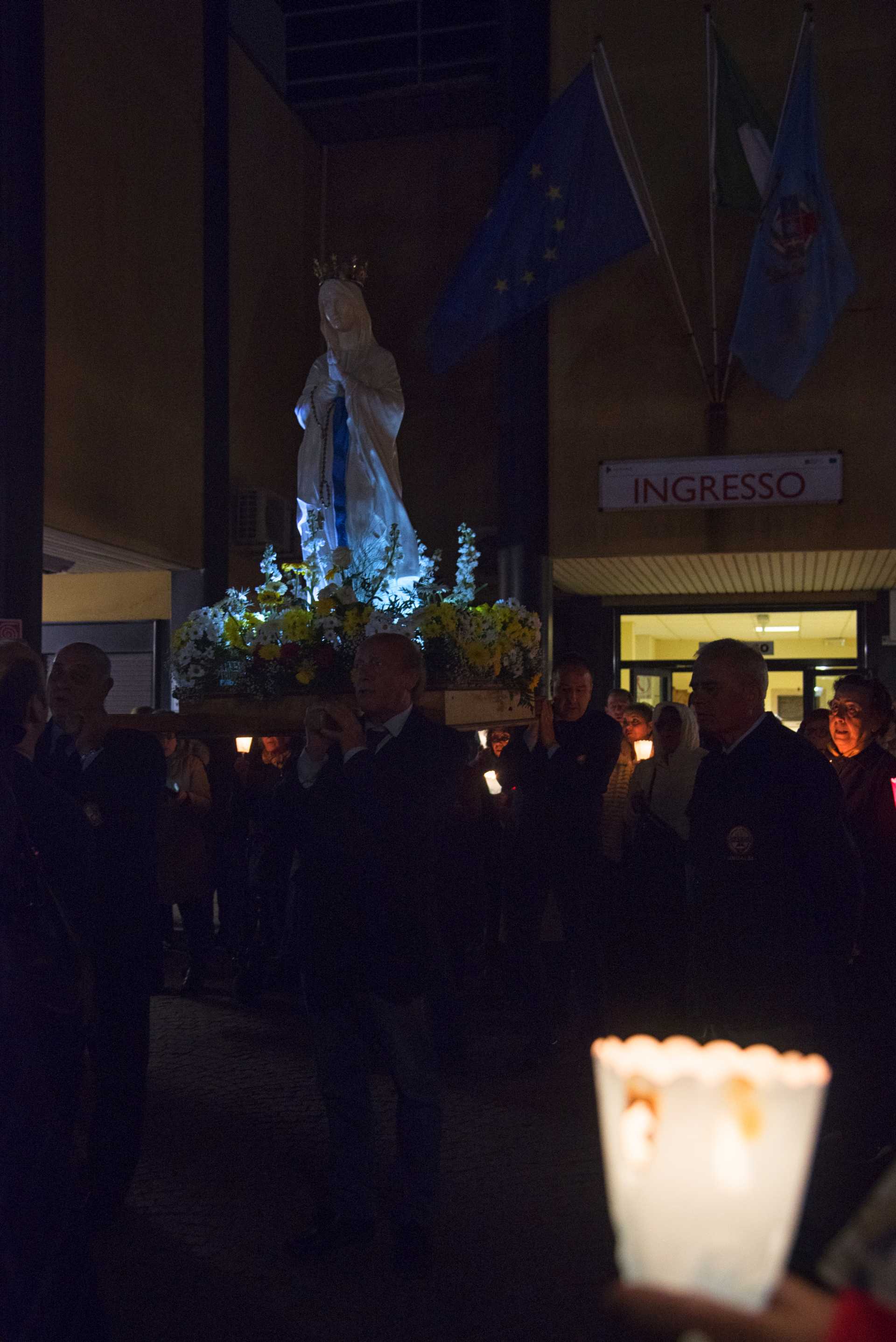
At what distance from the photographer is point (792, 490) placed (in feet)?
34.5

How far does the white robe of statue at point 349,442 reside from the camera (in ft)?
21.1

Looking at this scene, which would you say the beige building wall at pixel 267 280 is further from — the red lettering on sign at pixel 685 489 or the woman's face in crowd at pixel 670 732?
the woman's face in crowd at pixel 670 732

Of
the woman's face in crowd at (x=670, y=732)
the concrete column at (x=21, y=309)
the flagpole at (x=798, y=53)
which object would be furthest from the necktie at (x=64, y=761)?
the flagpole at (x=798, y=53)

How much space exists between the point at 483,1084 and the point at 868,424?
24.1ft

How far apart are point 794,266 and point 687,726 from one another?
4.90 m

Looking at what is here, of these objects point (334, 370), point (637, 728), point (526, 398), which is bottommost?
point (637, 728)

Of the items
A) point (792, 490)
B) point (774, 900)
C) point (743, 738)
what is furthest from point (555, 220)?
point (774, 900)

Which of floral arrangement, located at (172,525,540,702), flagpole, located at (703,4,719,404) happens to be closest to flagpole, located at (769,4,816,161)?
flagpole, located at (703,4,719,404)

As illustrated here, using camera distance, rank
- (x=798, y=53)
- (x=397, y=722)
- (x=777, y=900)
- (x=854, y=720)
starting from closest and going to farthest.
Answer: (x=777, y=900), (x=397, y=722), (x=854, y=720), (x=798, y=53)

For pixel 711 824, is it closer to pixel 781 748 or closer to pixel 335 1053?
pixel 781 748

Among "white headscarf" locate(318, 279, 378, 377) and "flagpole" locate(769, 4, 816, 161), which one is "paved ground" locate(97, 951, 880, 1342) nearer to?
"white headscarf" locate(318, 279, 378, 377)

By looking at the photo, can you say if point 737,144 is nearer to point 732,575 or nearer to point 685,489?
point 685,489

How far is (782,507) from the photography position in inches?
417

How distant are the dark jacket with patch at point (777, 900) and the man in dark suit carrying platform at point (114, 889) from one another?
186 cm
